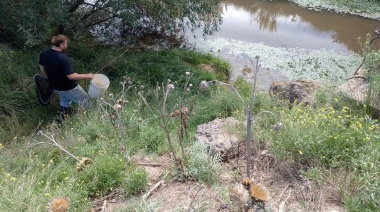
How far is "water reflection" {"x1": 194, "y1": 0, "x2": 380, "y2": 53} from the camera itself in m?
10.9

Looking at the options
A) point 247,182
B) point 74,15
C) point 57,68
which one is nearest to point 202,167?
point 247,182

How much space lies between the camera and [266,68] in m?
9.37

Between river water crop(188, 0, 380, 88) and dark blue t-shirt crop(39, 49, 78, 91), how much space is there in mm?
4460

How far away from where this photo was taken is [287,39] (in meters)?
11.0

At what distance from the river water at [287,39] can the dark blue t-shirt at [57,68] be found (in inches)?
176

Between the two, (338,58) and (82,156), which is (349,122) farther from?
(338,58)

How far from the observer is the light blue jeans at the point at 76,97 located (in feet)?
18.5

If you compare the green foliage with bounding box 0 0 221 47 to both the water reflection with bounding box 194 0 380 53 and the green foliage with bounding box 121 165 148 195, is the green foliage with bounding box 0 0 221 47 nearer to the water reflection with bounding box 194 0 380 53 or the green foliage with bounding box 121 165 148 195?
the water reflection with bounding box 194 0 380 53

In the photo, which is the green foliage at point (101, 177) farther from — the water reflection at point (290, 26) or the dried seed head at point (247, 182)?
the water reflection at point (290, 26)

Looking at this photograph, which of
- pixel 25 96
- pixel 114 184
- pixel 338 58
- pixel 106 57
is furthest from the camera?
pixel 338 58

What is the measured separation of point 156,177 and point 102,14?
6313mm

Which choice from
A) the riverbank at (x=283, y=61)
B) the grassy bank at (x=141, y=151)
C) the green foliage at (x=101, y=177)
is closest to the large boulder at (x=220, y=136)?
the grassy bank at (x=141, y=151)

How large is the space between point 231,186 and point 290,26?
966 centimetres

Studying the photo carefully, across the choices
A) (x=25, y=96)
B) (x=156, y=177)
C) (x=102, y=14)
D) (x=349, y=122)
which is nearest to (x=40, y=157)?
(x=156, y=177)
